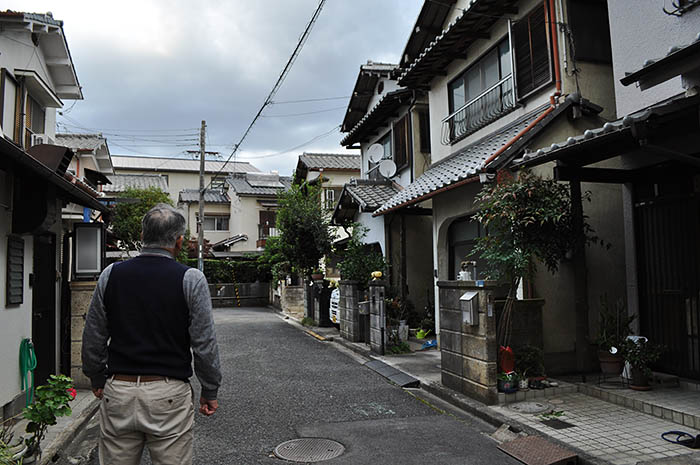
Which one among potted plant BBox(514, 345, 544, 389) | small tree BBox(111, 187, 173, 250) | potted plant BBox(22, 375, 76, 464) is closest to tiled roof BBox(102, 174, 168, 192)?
small tree BBox(111, 187, 173, 250)

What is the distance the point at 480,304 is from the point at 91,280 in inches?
239

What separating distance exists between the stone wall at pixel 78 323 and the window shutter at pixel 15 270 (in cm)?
173

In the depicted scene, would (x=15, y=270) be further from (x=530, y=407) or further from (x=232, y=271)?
(x=232, y=271)

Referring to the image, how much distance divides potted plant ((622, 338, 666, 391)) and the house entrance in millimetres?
7921

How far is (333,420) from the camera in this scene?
624 centimetres

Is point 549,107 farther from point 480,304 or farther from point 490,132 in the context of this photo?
point 480,304

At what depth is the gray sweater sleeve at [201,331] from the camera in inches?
117

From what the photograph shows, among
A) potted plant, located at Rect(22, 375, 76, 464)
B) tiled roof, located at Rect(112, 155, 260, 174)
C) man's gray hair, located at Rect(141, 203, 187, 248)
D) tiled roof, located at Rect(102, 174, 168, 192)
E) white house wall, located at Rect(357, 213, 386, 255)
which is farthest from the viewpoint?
tiled roof, located at Rect(112, 155, 260, 174)

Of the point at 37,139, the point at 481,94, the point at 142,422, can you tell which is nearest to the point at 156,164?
the point at 37,139

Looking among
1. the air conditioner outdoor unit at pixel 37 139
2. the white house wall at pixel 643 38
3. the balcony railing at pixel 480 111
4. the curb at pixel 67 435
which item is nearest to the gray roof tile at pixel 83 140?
the air conditioner outdoor unit at pixel 37 139

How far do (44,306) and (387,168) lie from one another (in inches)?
385

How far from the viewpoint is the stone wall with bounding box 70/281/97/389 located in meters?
7.85

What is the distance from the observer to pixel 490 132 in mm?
10508

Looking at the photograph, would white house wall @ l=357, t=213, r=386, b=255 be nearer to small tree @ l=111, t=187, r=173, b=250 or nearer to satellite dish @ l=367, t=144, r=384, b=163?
satellite dish @ l=367, t=144, r=384, b=163
